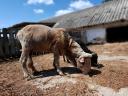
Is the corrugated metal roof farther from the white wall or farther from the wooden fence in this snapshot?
the wooden fence

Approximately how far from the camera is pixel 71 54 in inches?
370

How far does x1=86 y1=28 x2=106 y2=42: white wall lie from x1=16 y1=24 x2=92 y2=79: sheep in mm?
15954

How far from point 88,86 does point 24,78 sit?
104 inches

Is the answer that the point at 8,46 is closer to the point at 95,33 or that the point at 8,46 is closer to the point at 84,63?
the point at 84,63

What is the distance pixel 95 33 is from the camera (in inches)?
1007

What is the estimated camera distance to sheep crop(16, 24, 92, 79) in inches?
349

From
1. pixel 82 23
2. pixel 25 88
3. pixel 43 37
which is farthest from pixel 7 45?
pixel 82 23

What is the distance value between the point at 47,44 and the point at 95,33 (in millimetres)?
16993

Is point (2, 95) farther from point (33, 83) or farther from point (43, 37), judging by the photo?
point (43, 37)

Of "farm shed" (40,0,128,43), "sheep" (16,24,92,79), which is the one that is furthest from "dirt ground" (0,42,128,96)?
"farm shed" (40,0,128,43)

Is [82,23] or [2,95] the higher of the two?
[82,23]

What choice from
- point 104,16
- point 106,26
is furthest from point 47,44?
point 104,16

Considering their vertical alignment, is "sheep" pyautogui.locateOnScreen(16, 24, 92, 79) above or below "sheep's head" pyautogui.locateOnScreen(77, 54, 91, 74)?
above

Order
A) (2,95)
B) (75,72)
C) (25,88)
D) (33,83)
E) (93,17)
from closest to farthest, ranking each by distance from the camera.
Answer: (2,95) → (25,88) → (33,83) → (75,72) → (93,17)
